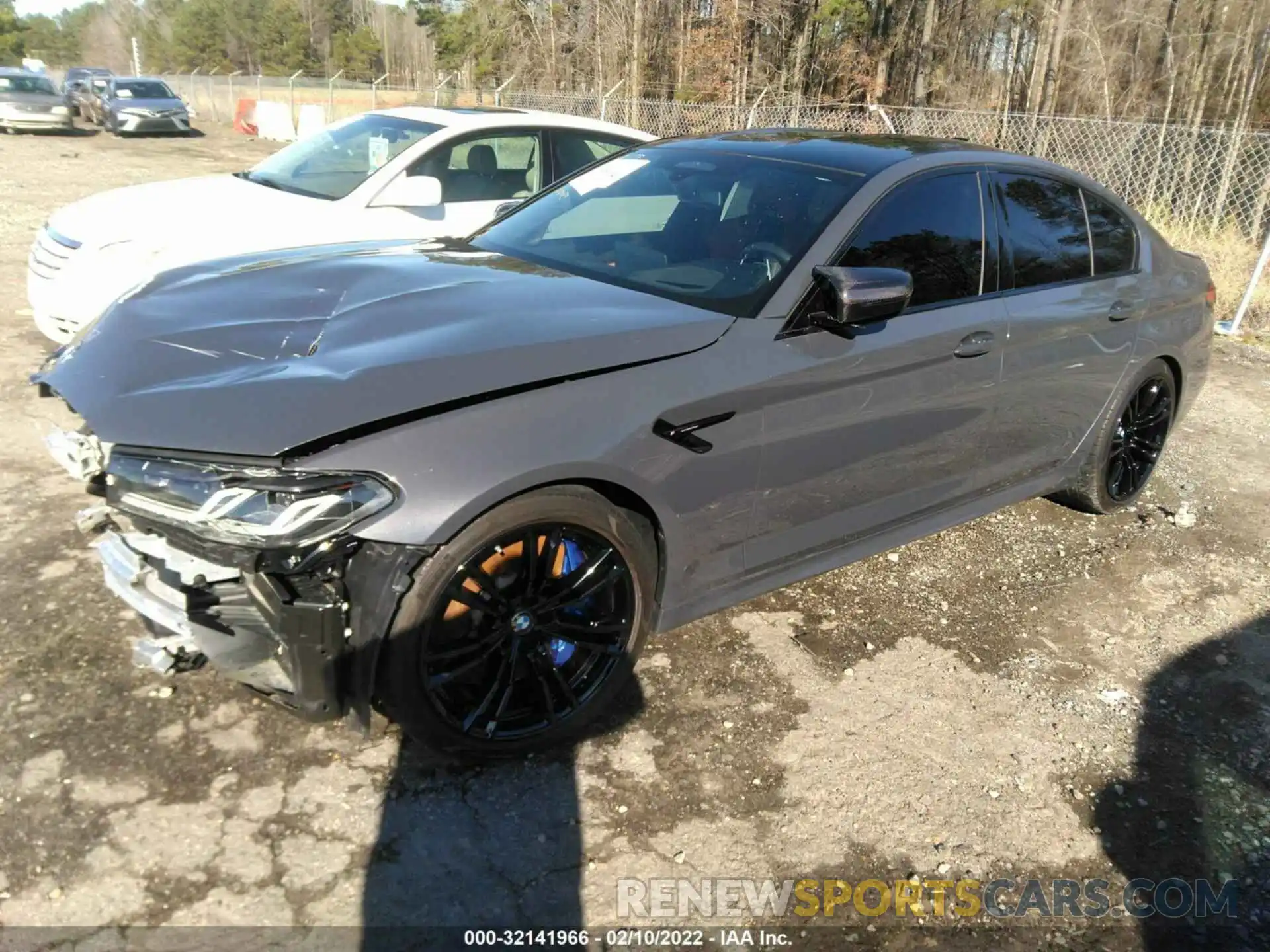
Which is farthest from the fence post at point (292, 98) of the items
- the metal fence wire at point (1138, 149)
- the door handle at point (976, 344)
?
the door handle at point (976, 344)

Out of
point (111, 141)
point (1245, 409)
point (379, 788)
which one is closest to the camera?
point (379, 788)

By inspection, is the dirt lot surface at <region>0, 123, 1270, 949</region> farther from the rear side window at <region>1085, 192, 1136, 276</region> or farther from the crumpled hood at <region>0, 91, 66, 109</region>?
the crumpled hood at <region>0, 91, 66, 109</region>

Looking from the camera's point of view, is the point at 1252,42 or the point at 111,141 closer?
the point at 1252,42

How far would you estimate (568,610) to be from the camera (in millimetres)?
2783

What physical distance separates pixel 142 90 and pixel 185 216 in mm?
25324

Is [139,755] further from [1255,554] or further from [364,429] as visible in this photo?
[1255,554]

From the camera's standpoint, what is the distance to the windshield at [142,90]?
26.1 metres

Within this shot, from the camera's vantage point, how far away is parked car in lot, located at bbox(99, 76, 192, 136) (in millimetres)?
25438

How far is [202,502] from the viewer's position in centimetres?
225

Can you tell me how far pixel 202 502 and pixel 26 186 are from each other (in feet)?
50.8

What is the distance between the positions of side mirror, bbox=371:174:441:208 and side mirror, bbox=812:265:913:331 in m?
3.56

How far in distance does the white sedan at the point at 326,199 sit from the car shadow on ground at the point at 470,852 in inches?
139

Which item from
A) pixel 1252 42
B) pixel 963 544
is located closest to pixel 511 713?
pixel 963 544

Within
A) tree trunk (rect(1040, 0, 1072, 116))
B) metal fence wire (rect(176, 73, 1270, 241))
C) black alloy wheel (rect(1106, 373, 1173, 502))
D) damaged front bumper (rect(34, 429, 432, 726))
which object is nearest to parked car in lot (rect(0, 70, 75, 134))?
metal fence wire (rect(176, 73, 1270, 241))
